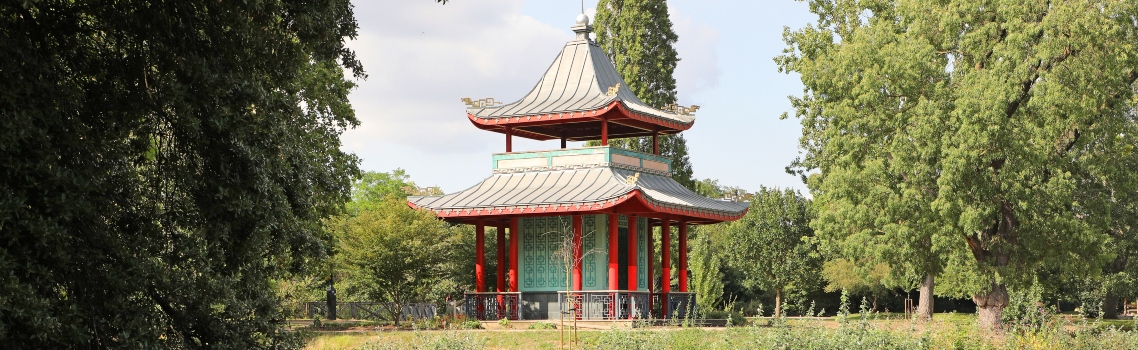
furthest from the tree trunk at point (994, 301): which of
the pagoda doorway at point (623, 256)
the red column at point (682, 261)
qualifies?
the pagoda doorway at point (623, 256)

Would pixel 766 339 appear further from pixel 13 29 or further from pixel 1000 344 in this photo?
pixel 13 29

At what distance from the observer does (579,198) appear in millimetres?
29031

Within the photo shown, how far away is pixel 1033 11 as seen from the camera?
91.7 feet

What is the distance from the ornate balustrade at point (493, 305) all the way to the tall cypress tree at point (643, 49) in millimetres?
10482

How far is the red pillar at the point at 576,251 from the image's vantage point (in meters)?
29.8

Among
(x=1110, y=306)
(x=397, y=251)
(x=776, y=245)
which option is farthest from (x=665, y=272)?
(x=1110, y=306)

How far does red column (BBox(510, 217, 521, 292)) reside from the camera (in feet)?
102

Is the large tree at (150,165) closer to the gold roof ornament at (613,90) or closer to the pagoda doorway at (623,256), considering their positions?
the gold roof ornament at (613,90)

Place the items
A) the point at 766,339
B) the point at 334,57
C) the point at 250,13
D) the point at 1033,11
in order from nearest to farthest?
the point at 250,13 < the point at 334,57 < the point at 766,339 < the point at 1033,11

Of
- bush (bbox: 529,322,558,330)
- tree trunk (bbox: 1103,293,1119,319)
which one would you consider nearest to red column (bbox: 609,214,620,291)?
bush (bbox: 529,322,558,330)

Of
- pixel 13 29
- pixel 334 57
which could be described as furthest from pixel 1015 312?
pixel 13 29

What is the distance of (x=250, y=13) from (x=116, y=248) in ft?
8.42

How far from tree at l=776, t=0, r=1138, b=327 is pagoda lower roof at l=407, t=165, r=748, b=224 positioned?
12.6 feet

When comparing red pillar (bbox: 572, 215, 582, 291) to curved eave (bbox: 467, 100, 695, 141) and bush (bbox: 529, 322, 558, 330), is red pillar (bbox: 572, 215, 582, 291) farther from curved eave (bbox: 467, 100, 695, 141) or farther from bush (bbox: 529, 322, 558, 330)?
curved eave (bbox: 467, 100, 695, 141)
